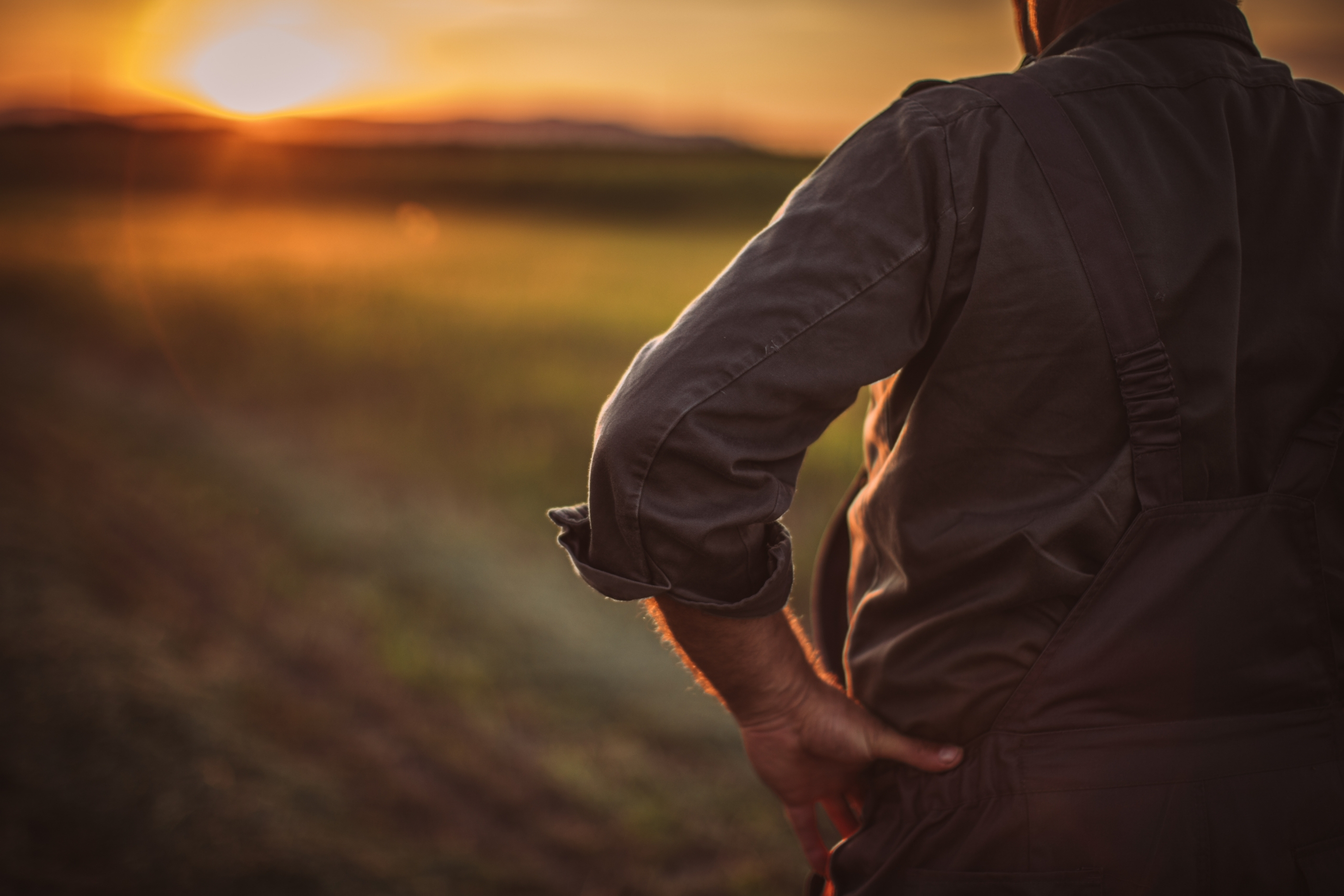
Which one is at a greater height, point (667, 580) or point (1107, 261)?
point (1107, 261)

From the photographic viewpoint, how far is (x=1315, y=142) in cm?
115

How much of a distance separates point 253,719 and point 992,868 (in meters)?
3.47

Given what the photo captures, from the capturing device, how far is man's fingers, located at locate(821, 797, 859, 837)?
1.56 meters

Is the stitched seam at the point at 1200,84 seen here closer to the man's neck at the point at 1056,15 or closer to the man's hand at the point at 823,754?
the man's neck at the point at 1056,15

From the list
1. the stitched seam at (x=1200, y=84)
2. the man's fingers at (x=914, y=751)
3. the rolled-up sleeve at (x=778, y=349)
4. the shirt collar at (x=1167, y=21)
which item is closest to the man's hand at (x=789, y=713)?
the man's fingers at (x=914, y=751)

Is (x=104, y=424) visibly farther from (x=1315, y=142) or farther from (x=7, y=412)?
(x=1315, y=142)

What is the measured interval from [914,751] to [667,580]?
485mm

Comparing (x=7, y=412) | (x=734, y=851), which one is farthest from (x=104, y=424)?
(x=734, y=851)

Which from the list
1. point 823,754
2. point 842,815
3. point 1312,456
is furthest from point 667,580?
point 1312,456

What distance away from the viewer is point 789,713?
4.75 ft

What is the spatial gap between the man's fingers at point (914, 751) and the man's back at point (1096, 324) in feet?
0.15

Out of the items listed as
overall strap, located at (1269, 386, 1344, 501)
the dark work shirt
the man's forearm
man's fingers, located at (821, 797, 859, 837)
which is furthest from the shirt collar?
man's fingers, located at (821, 797, 859, 837)

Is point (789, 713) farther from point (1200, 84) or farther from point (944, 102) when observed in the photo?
point (1200, 84)

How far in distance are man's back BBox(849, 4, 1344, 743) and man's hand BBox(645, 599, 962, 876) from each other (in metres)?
0.15
